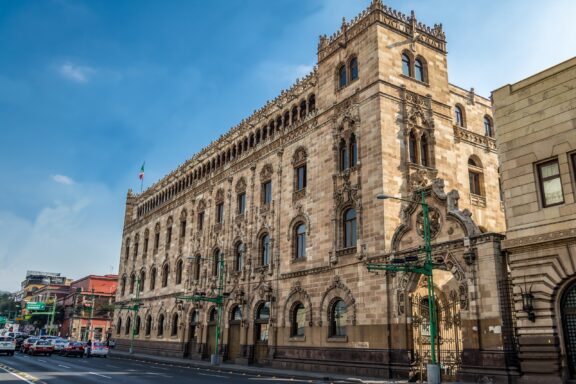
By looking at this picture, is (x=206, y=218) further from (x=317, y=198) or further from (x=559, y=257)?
(x=559, y=257)

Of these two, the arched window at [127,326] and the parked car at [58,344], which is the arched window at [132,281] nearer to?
the arched window at [127,326]

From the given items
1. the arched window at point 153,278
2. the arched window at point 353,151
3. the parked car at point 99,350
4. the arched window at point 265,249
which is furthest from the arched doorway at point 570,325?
the arched window at point 153,278

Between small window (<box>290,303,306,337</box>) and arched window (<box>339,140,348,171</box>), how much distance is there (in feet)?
30.4

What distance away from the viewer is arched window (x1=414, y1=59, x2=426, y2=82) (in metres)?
33.1

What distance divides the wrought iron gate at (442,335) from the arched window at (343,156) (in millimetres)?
9978

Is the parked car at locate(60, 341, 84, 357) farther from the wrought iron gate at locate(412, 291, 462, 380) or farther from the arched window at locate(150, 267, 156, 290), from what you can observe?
the wrought iron gate at locate(412, 291, 462, 380)

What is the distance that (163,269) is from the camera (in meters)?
54.1

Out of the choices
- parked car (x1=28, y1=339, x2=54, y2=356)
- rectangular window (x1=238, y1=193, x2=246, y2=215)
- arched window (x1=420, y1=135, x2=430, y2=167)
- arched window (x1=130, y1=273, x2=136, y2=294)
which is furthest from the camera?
arched window (x1=130, y1=273, x2=136, y2=294)

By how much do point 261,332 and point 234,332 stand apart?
150 inches

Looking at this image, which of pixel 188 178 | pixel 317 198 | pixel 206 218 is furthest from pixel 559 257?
pixel 188 178

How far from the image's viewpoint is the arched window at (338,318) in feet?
→ 94.8

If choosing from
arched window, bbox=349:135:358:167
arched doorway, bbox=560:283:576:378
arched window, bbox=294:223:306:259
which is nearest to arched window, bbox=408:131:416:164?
arched window, bbox=349:135:358:167

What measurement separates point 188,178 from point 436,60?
28918 mm

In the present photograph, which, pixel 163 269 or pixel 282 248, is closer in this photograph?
pixel 282 248
